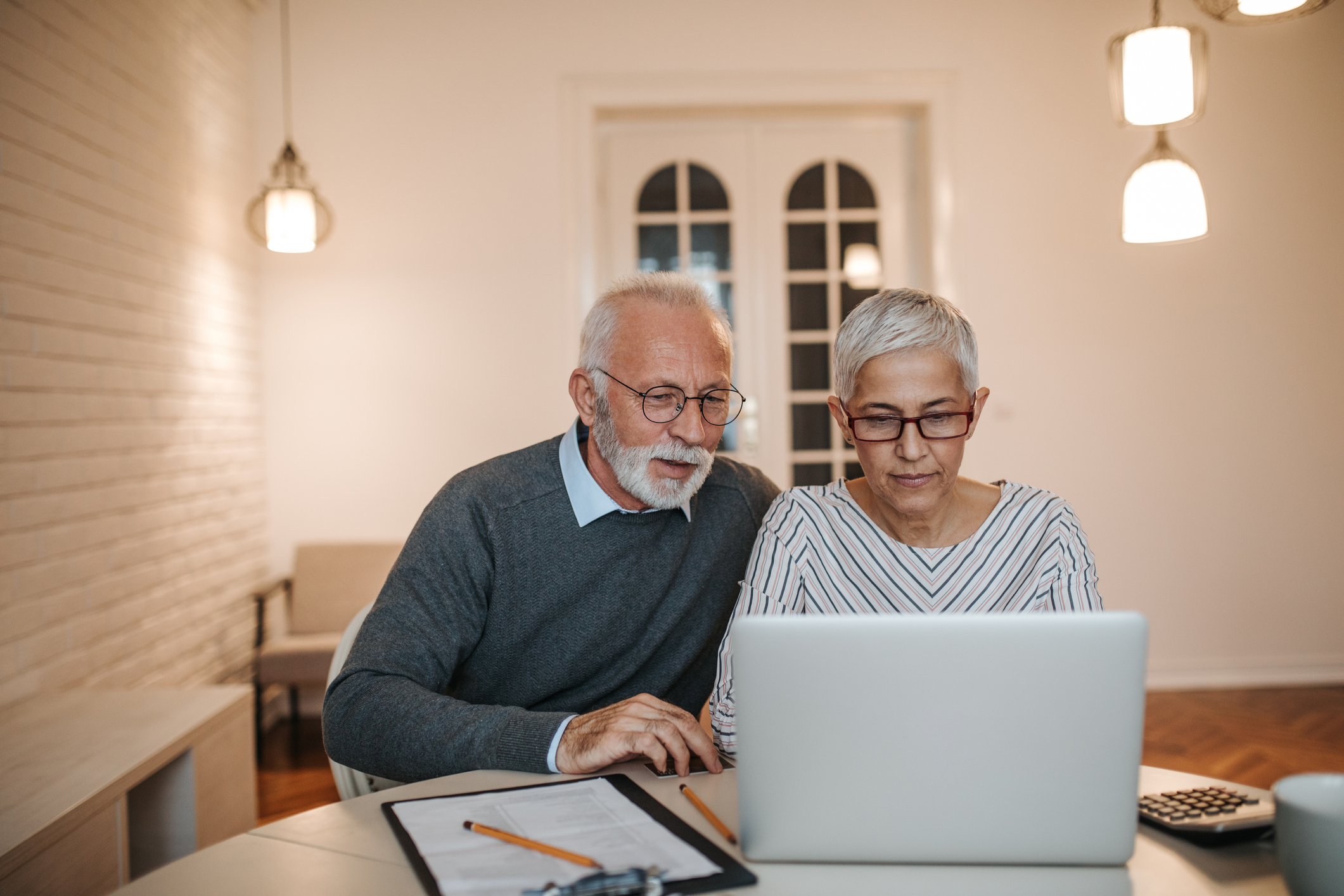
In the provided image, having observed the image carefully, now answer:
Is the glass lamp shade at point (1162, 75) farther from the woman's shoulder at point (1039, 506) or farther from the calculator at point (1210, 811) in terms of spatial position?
the calculator at point (1210, 811)

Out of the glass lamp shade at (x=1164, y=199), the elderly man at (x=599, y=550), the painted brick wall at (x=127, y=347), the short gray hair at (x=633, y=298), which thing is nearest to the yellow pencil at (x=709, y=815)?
the elderly man at (x=599, y=550)

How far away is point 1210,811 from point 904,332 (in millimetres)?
741

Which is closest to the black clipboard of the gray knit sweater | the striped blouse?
the striped blouse

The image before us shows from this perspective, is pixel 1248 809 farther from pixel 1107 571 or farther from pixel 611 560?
pixel 1107 571

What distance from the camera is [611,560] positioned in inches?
62.7

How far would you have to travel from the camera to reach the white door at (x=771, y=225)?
427 cm

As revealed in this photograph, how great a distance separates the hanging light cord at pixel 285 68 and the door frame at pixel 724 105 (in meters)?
1.19

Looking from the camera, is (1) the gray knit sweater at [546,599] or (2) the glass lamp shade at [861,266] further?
(2) the glass lamp shade at [861,266]

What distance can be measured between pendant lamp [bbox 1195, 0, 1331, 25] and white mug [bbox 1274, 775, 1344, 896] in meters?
1.54

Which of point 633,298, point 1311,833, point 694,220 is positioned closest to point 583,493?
point 633,298

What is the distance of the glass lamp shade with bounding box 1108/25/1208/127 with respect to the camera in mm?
2477

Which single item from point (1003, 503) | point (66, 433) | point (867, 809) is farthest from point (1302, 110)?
point (66, 433)

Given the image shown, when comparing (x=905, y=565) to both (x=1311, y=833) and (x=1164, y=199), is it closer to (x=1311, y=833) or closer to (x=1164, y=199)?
(x=1311, y=833)

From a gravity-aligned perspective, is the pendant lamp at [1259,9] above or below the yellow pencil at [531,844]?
above
